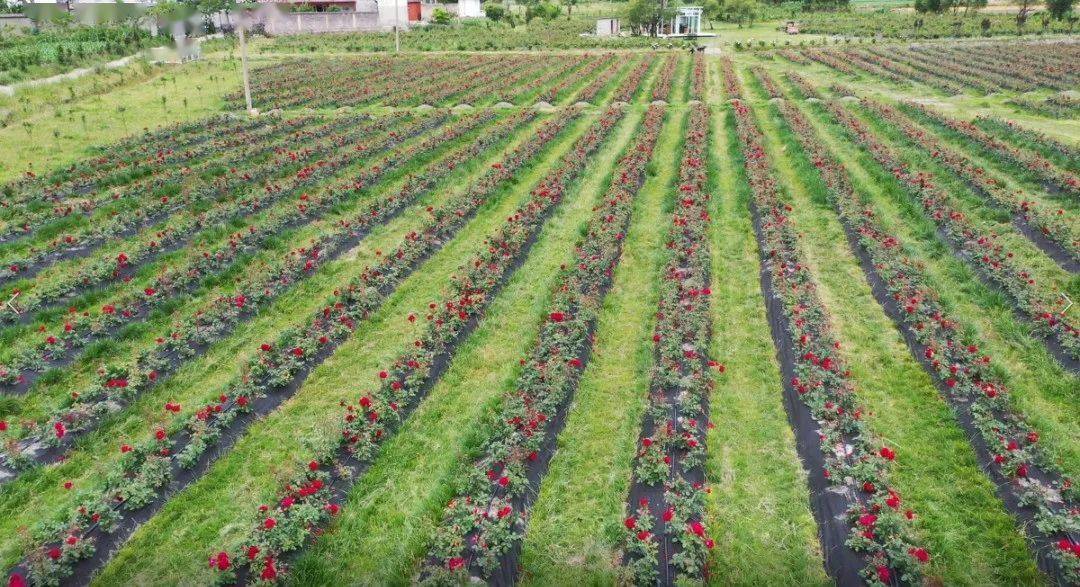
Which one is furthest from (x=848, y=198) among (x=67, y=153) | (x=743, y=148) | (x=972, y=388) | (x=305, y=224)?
(x=67, y=153)

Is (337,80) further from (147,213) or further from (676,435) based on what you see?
(676,435)

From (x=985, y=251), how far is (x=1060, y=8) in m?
72.7

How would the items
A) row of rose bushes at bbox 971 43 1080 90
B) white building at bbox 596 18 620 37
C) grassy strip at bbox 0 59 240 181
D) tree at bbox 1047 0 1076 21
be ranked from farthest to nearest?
1. white building at bbox 596 18 620 37
2. tree at bbox 1047 0 1076 21
3. row of rose bushes at bbox 971 43 1080 90
4. grassy strip at bbox 0 59 240 181

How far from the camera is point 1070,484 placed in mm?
6352

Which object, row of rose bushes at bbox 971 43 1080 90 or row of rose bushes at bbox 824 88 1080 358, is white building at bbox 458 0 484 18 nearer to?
row of rose bushes at bbox 971 43 1080 90

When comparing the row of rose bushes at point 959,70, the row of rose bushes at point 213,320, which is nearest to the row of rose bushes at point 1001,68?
the row of rose bushes at point 959,70

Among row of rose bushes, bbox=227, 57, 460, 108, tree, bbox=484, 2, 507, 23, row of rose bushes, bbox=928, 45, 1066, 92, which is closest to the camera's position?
row of rose bushes, bbox=227, 57, 460, 108

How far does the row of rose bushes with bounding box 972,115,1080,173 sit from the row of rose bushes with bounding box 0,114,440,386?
2039cm

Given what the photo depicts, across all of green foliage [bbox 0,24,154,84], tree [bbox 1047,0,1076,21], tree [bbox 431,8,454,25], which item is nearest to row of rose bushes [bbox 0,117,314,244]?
green foliage [bbox 0,24,154,84]

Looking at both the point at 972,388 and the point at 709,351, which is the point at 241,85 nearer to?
the point at 709,351

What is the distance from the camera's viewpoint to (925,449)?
7270 millimetres

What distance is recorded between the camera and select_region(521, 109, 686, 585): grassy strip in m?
5.96

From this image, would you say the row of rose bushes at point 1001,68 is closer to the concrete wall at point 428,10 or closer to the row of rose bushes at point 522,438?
the row of rose bushes at point 522,438

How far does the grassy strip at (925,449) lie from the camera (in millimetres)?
5867
